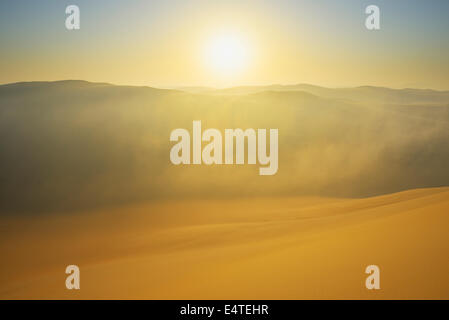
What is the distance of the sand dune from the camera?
5.02 metres

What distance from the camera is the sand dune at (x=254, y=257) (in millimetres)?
5016

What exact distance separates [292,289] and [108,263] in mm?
2898

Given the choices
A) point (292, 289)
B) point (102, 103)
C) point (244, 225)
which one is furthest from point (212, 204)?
point (102, 103)

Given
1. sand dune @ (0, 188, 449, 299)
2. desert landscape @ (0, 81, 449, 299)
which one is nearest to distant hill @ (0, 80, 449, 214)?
desert landscape @ (0, 81, 449, 299)

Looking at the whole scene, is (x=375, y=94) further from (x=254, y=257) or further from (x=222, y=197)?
(x=254, y=257)

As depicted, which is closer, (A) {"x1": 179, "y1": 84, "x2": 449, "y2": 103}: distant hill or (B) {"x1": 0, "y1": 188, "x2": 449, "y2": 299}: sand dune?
(B) {"x1": 0, "y1": 188, "x2": 449, "y2": 299}: sand dune

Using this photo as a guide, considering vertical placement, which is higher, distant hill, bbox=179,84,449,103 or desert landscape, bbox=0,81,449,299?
distant hill, bbox=179,84,449,103

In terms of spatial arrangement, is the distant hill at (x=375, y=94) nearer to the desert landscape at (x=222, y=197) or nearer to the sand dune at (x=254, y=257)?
the desert landscape at (x=222, y=197)

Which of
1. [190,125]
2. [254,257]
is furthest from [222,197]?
[190,125]

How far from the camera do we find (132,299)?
5219mm

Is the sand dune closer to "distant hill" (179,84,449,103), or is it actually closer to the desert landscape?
the desert landscape

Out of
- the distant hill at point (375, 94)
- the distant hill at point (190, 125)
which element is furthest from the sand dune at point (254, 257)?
the distant hill at point (375, 94)

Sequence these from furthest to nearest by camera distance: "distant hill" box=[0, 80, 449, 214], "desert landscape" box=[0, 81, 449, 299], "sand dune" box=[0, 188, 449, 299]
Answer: "distant hill" box=[0, 80, 449, 214]
"desert landscape" box=[0, 81, 449, 299]
"sand dune" box=[0, 188, 449, 299]

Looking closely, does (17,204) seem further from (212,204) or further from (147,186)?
(212,204)
